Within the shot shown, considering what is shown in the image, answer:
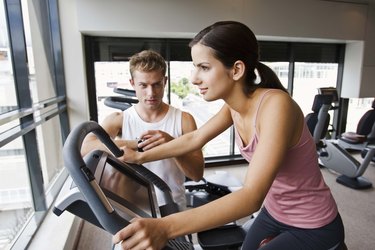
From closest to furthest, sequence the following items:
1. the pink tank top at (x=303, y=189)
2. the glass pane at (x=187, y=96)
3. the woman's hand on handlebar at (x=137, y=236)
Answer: the woman's hand on handlebar at (x=137, y=236), the pink tank top at (x=303, y=189), the glass pane at (x=187, y=96)

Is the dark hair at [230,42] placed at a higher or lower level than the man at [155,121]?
higher

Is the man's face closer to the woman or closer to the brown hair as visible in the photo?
the brown hair

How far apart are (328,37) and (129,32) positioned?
2879mm

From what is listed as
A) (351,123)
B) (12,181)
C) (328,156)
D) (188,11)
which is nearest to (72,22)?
(188,11)

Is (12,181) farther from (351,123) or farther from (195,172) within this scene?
(351,123)

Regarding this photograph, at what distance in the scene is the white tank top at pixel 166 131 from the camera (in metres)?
1.50

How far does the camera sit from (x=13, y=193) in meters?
2.01

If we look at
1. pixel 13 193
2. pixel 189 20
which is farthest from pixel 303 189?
pixel 189 20

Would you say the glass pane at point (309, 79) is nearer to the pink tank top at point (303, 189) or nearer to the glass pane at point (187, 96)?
the glass pane at point (187, 96)

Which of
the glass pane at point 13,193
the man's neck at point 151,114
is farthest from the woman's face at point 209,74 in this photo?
the glass pane at point 13,193

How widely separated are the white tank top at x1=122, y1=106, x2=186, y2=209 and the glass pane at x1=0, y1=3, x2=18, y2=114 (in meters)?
0.97

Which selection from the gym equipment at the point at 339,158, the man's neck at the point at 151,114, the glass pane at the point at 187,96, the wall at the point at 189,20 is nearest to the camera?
the man's neck at the point at 151,114

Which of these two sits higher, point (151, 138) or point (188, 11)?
point (188, 11)

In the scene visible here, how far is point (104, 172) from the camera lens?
2.68ft
